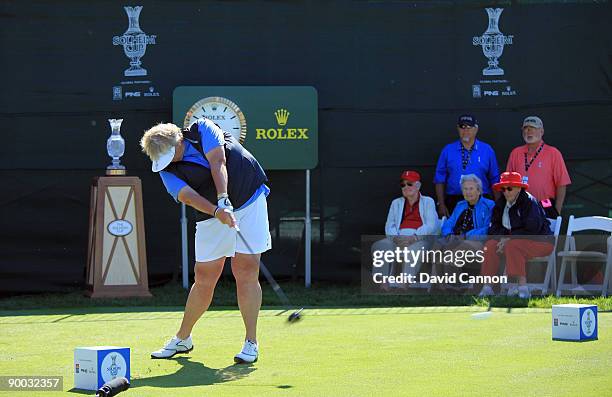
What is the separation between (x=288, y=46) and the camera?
32.1 ft

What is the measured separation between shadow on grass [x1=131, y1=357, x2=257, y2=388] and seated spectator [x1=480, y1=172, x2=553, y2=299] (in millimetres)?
3719

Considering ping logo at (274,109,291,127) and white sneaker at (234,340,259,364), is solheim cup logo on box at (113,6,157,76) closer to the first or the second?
ping logo at (274,109,291,127)

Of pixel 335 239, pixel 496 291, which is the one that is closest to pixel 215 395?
pixel 496 291

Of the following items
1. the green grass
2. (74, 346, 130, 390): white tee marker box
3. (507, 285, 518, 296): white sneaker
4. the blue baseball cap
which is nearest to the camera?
(74, 346, 130, 390): white tee marker box

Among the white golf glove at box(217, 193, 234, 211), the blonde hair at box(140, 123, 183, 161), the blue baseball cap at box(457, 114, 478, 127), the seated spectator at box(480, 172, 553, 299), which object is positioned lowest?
the seated spectator at box(480, 172, 553, 299)

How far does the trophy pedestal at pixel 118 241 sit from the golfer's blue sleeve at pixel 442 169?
8.60 ft

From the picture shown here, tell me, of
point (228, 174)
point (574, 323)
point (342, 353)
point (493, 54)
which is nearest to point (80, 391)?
point (228, 174)

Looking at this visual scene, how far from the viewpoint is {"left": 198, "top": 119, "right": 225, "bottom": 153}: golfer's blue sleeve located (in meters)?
5.69

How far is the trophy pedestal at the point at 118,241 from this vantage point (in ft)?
29.9

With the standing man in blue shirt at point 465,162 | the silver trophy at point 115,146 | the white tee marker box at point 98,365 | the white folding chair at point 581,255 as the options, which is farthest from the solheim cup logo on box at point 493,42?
the white tee marker box at point 98,365

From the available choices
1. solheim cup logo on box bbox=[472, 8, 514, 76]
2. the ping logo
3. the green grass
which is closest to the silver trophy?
the ping logo

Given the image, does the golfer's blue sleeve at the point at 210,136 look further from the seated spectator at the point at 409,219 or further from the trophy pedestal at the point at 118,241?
→ the seated spectator at the point at 409,219

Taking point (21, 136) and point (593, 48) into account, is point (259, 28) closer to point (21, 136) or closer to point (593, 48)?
point (21, 136)

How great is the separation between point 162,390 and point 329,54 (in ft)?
17.9
